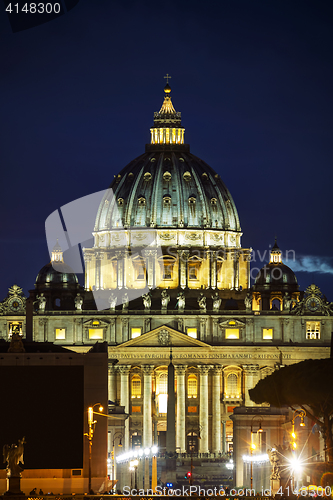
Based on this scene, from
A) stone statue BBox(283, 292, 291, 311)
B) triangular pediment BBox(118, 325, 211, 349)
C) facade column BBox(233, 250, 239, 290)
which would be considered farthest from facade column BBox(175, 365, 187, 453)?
facade column BBox(233, 250, 239, 290)

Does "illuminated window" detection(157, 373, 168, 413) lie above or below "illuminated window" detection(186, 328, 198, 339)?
below

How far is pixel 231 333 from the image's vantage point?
17038 centimetres

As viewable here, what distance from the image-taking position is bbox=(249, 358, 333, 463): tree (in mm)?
102188

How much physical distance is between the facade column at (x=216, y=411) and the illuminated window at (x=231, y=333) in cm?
462

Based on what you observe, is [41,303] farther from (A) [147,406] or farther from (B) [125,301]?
(A) [147,406]

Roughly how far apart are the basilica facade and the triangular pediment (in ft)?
0.39

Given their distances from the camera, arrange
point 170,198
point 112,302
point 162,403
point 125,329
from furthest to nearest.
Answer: point 170,198 < point 112,302 < point 125,329 < point 162,403

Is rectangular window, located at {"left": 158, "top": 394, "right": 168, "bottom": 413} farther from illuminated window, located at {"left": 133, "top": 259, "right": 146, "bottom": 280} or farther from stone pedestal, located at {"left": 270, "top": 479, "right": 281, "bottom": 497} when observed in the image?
stone pedestal, located at {"left": 270, "top": 479, "right": 281, "bottom": 497}

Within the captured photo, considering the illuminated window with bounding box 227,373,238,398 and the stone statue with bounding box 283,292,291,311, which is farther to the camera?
the stone statue with bounding box 283,292,291,311

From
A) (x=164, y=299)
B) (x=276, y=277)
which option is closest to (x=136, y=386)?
(x=164, y=299)

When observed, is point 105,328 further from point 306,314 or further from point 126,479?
point 126,479

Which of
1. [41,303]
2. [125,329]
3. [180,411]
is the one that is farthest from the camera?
[125,329]

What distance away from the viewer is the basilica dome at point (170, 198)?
194 meters

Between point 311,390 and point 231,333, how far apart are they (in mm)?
67307
